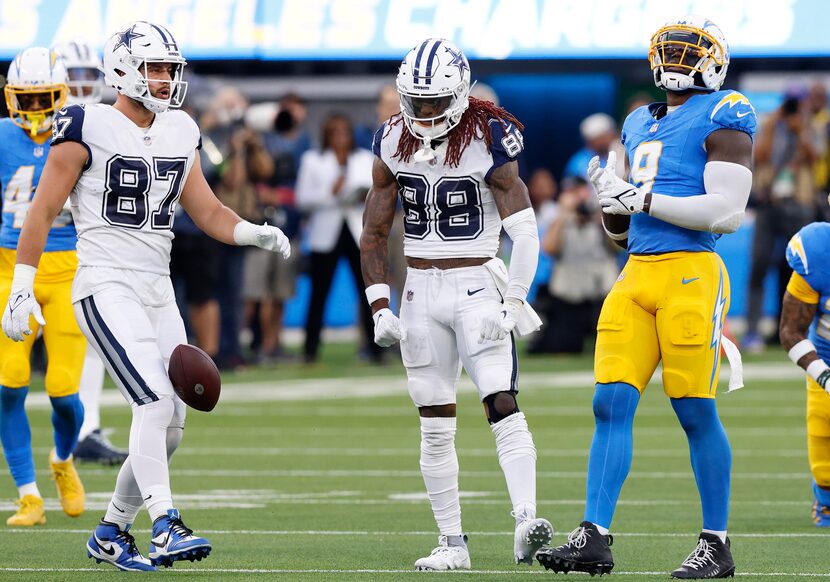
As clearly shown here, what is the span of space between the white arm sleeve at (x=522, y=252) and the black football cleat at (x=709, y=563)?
3.63ft

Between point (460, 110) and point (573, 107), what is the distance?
1425cm

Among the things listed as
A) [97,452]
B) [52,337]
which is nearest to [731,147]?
[52,337]

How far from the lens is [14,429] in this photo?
7.82 meters

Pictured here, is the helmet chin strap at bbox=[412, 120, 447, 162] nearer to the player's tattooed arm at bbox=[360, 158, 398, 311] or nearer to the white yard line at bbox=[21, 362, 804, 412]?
the player's tattooed arm at bbox=[360, 158, 398, 311]

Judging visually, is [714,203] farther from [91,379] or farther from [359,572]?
[91,379]

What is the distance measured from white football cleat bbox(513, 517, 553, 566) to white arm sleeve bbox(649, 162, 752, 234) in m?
1.14

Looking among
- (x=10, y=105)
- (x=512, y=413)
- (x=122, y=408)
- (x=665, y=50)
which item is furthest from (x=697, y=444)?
(x=122, y=408)

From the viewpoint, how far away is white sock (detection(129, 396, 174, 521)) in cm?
612

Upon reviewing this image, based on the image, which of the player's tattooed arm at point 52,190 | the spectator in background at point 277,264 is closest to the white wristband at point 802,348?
the player's tattooed arm at point 52,190

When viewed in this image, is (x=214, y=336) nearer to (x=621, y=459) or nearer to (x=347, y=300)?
(x=347, y=300)

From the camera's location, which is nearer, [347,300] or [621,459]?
[621,459]

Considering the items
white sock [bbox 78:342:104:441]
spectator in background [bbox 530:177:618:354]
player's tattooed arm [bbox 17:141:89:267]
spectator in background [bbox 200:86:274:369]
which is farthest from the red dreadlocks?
spectator in background [bbox 530:177:618:354]

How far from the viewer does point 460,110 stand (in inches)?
251

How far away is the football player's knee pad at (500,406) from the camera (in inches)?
248
